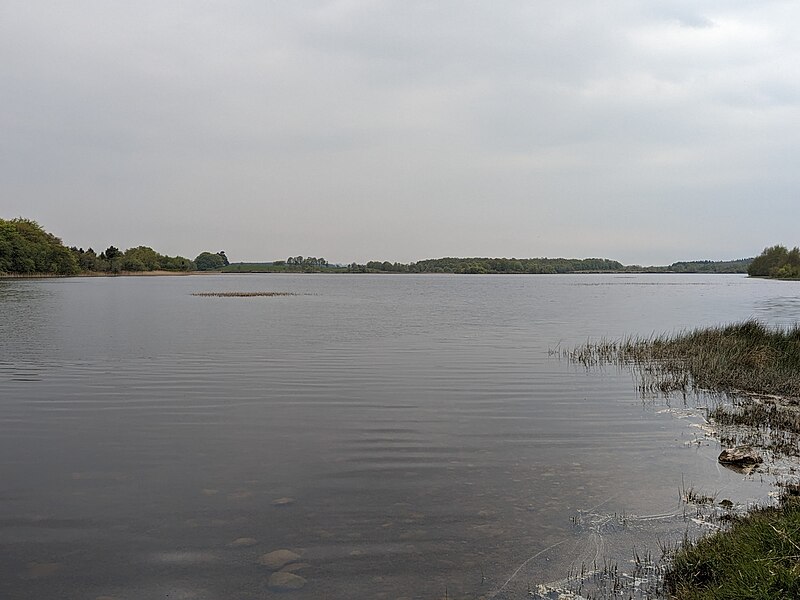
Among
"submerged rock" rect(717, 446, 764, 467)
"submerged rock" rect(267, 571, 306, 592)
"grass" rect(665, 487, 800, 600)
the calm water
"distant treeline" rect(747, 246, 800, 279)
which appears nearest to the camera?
"grass" rect(665, 487, 800, 600)

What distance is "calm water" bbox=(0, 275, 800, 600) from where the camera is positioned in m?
6.55

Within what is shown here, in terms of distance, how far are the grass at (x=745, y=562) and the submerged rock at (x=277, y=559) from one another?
3794 millimetres

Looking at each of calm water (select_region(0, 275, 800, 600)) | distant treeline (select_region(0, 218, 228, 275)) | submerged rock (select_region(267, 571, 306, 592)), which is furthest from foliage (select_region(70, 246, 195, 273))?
submerged rock (select_region(267, 571, 306, 592))

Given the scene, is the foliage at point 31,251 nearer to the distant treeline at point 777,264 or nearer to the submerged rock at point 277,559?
the submerged rock at point 277,559

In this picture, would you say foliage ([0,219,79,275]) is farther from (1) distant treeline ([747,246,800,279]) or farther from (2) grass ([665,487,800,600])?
(1) distant treeline ([747,246,800,279])

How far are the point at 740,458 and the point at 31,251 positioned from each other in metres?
137

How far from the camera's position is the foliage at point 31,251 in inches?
4582

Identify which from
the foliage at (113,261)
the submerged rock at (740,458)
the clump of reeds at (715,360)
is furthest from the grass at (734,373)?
the foliage at (113,261)

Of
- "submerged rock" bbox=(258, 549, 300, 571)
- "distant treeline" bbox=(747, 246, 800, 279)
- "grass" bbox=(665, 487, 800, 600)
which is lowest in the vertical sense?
"submerged rock" bbox=(258, 549, 300, 571)

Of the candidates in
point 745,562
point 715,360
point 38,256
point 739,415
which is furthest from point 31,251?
point 745,562

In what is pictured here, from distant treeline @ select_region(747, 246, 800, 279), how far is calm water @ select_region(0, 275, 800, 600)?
466 feet

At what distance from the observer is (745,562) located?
554 cm

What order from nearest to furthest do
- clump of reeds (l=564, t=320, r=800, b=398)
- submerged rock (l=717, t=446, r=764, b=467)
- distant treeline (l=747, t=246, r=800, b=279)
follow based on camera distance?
submerged rock (l=717, t=446, r=764, b=467)
clump of reeds (l=564, t=320, r=800, b=398)
distant treeline (l=747, t=246, r=800, b=279)

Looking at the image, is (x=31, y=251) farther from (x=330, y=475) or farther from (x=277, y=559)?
(x=277, y=559)
